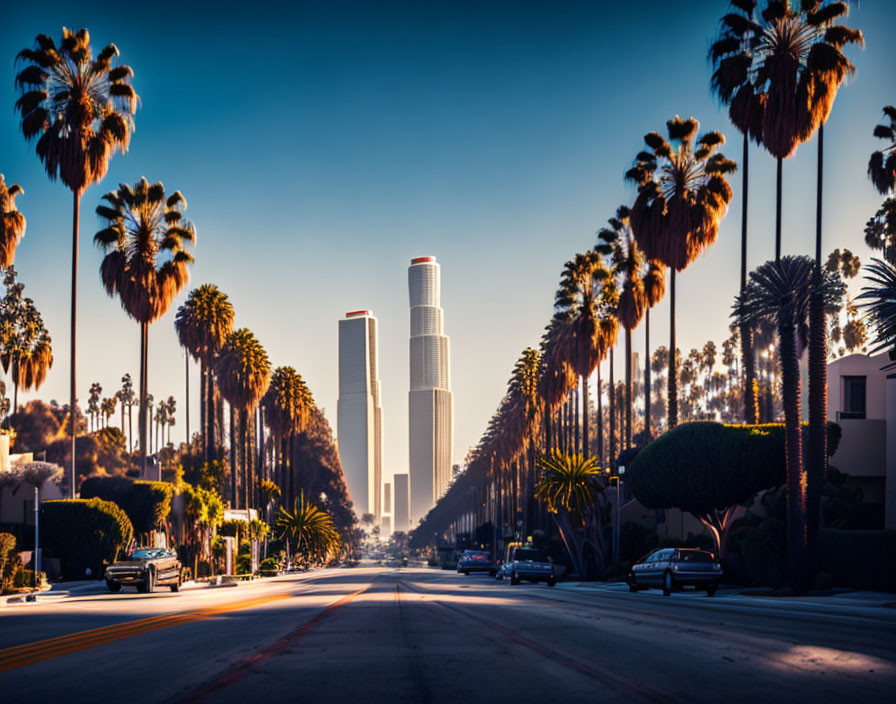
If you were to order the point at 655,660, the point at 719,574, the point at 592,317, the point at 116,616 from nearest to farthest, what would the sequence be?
1. the point at 655,660
2. the point at 116,616
3. the point at 719,574
4. the point at 592,317

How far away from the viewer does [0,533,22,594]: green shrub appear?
1337 inches

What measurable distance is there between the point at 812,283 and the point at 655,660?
24.3 metres

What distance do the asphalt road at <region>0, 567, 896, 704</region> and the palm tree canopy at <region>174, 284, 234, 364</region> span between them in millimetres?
59237

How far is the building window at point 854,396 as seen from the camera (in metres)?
49.3

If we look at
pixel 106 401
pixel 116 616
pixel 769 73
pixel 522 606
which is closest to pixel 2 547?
pixel 116 616

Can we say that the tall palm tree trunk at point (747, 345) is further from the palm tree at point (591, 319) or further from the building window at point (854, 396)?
the palm tree at point (591, 319)

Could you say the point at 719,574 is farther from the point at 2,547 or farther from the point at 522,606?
the point at 2,547

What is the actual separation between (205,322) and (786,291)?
53148mm

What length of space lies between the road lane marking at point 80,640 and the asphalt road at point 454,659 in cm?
3

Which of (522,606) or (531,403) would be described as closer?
(522,606)

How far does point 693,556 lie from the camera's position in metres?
31.5

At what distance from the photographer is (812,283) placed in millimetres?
32094

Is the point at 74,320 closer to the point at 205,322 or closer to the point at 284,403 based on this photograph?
the point at 205,322

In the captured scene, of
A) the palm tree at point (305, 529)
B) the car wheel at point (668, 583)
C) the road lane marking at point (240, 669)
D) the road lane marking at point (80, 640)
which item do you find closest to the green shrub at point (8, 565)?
the road lane marking at point (80, 640)
